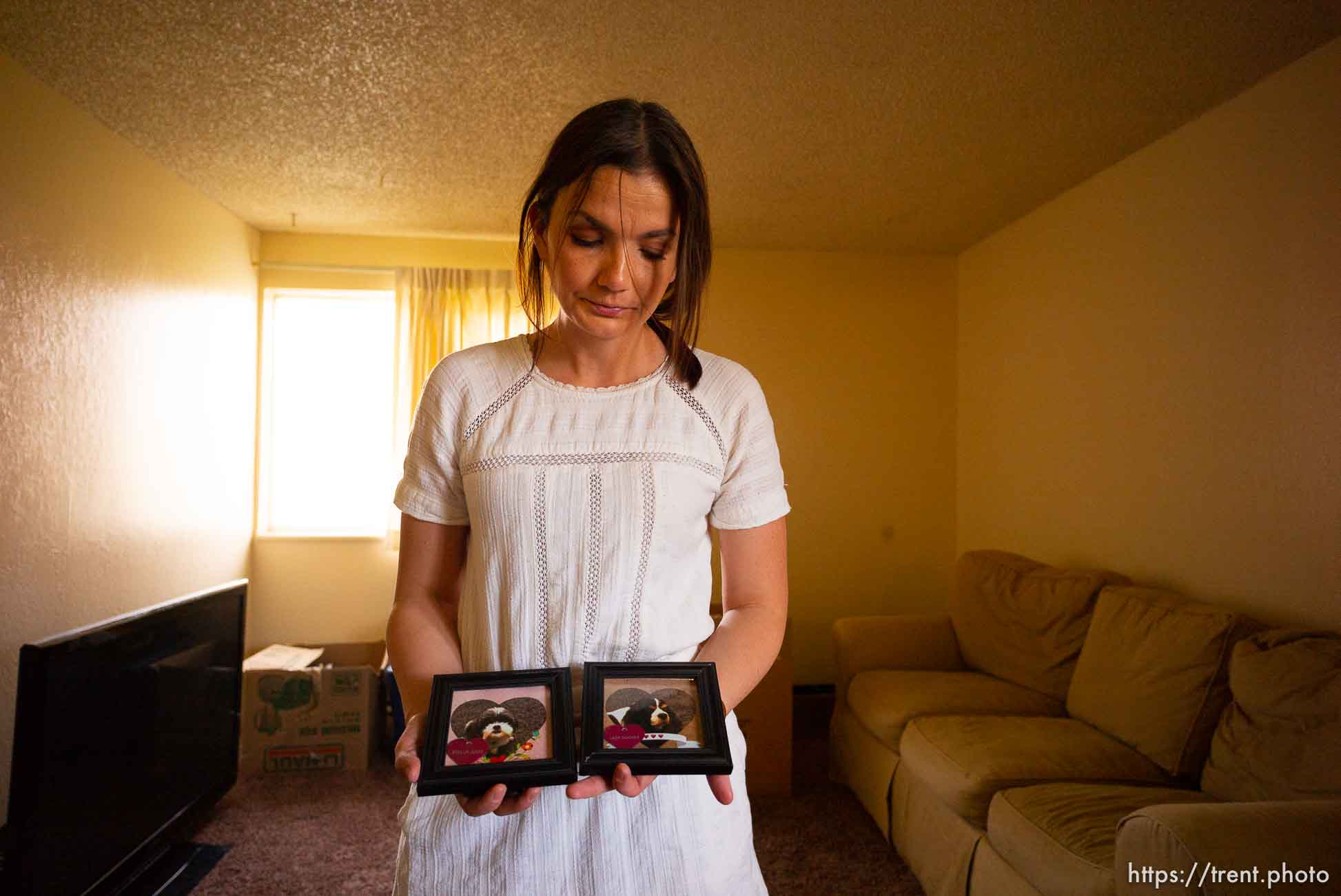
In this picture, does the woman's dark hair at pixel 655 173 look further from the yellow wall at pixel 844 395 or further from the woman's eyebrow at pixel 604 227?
the yellow wall at pixel 844 395

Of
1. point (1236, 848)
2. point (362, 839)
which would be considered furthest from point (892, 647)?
point (362, 839)

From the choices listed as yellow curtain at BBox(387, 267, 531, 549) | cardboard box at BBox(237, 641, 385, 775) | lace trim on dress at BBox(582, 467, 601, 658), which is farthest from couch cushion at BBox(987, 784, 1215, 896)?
yellow curtain at BBox(387, 267, 531, 549)

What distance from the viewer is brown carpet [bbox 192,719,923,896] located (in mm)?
2562

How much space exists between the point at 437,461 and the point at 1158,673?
7.63 ft

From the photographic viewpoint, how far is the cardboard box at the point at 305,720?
3.40 m

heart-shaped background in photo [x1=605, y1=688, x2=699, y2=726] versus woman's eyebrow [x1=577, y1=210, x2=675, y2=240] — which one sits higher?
woman's eyebrow [x1=577, y1=210, x2=675, y2=240]

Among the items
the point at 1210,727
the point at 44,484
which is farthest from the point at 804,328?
the point at 44,484

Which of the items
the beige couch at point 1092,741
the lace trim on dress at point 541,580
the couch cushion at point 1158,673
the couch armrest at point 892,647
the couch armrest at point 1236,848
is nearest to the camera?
the lace trim on dress at point 541,580

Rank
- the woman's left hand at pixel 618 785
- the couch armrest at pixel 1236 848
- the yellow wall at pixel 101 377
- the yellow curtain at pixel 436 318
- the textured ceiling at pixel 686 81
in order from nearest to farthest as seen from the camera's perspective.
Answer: the woman's left hand at pixel 618 785 < the couch armrest at pixel 1236 848 < the textured ceiling at pixel 686 81 < the yellow wall at pixel 101 377 < the yellow curtain at pixel 436 318

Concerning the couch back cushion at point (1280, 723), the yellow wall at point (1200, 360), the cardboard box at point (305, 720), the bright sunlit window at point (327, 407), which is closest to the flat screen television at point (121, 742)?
the cardboard box at point (305, 720)

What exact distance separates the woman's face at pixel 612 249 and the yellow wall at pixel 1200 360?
2.24m

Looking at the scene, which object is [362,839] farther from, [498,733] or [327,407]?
[498,733]

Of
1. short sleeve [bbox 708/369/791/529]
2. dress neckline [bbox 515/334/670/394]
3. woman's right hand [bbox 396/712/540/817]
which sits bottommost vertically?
woman's right hand [bbox 396/712/540/817]

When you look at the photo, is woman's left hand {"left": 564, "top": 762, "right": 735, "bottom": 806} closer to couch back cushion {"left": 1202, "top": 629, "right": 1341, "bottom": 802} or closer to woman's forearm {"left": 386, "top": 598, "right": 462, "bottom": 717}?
woman's forearm {"left": 386, "top": 598, "right": 462, "bottom": 717}
